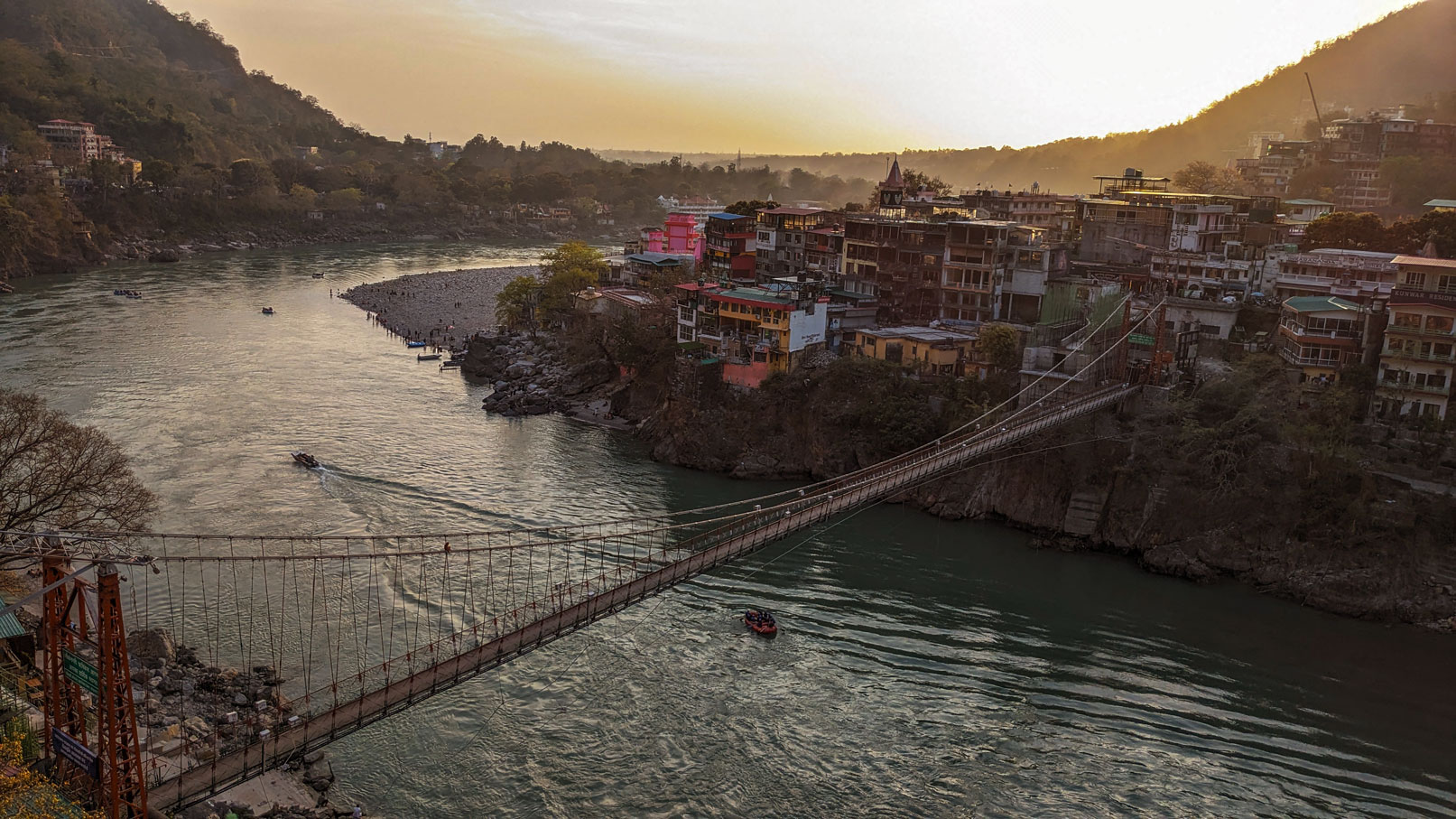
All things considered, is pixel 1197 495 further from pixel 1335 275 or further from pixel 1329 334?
pixel 1335 275

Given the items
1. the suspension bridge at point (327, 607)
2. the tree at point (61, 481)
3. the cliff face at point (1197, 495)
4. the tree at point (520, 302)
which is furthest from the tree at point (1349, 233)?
the tree at point (61, 481)

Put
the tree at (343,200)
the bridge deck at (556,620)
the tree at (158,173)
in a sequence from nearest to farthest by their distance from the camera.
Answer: the bridge deck at (556,620) < the tree at (158,173) < the tree at (343,200)

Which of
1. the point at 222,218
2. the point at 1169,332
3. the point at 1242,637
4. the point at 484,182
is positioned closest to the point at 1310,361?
the point at 1169,332

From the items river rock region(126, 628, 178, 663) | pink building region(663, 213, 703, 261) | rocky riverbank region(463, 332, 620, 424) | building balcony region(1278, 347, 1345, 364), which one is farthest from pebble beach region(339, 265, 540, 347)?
building balcony region(1278, 347, 1345, 364)

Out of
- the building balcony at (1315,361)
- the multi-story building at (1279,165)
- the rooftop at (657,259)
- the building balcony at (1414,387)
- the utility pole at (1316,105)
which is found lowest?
the building balcony at (1414,387)

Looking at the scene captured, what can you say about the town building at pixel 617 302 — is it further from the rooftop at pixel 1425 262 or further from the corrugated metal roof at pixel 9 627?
the corrugated metal roof at pixel 9 627

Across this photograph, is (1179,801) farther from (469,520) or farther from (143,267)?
(143,267)
